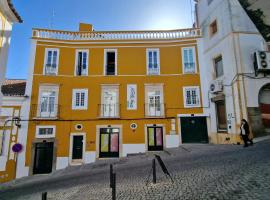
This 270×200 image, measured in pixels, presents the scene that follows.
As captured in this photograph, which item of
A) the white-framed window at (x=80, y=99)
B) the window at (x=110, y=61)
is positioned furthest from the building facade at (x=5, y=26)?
the window at (x=110, y=61)

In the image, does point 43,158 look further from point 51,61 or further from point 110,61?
point 110,61

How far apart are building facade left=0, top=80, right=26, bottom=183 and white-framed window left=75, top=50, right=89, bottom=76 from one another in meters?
5.01

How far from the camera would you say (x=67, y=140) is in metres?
15.4

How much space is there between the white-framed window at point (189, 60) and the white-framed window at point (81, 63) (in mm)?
8797

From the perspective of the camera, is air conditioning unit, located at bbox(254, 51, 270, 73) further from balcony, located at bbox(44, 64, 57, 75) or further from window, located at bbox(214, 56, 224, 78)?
balcony, located at bbox(44, 64, 57, 75)

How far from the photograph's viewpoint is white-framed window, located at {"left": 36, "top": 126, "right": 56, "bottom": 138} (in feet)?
49.6

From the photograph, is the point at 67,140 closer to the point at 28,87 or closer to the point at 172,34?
the point at 28,87

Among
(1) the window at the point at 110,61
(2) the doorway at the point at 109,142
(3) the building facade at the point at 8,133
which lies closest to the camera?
(3) the building facade at the point at 8,133

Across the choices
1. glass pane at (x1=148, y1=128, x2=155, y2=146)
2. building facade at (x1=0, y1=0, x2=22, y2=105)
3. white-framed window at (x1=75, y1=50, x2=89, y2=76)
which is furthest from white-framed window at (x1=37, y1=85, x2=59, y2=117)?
building facade at (x1=0, y1=0, x2=22, y2=105)

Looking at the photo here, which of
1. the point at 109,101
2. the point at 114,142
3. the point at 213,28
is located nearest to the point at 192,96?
the point at 213,28

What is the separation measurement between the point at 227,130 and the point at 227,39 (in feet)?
21.6

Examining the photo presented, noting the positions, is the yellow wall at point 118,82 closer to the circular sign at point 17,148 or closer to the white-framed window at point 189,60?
the white-framed window at point 189,60

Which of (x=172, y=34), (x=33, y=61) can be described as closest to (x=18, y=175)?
(x=33, y=61)

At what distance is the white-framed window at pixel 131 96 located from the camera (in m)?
16.1
